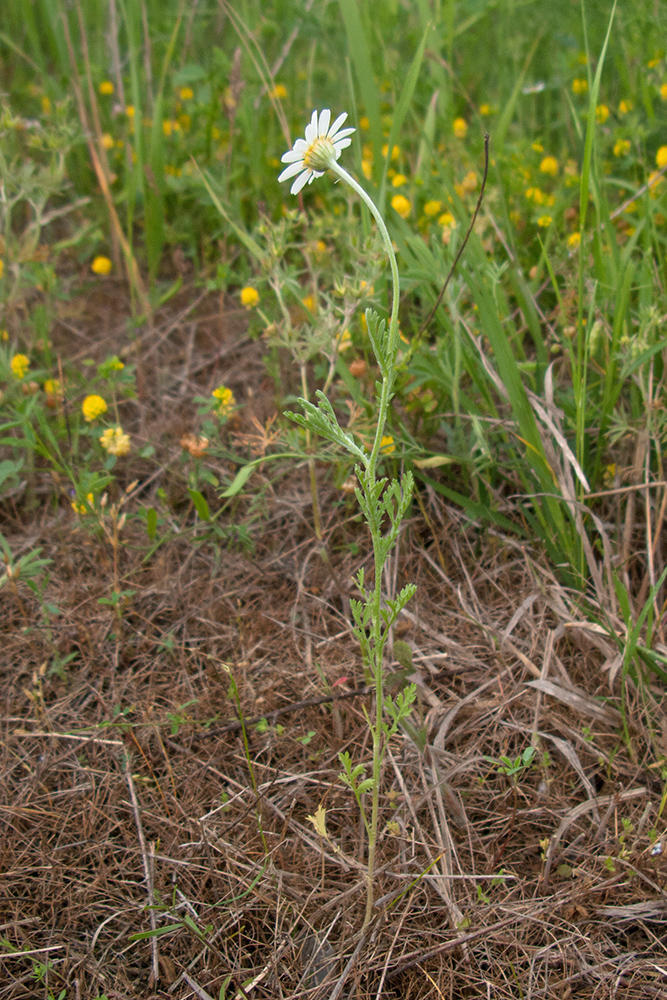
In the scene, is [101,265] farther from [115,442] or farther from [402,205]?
[402,205]

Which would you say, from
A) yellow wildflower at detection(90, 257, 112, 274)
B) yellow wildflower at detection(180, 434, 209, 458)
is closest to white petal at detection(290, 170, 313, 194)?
yellow wildflower at detection(180, 434, 209, 458)

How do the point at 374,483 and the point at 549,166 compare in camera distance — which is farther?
the point at 549,166

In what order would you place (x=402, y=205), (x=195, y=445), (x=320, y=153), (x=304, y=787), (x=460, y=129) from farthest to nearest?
(x=460, y=129)
(x=402, y=205)
(x=195, y=445)
(x=304, y=787)
(x=320, y=153)

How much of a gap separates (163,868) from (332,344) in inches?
41.6

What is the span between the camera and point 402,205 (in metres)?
2.11

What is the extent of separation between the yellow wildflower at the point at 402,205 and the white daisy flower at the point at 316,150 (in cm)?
116

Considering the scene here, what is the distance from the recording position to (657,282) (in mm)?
1745

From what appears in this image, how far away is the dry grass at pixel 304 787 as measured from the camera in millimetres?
1116

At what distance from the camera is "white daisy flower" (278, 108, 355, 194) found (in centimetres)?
94

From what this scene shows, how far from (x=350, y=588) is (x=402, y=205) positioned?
1155 mm

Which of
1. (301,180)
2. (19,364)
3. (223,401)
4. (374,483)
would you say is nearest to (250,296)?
(223,401)

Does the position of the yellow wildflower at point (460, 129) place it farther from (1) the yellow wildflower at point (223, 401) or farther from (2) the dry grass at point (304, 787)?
(2) the dry grass at point (304, 787)

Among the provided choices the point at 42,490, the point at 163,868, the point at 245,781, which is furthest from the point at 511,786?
the point at 42,490

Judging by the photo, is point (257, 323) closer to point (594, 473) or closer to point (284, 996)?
point (594, 473)
